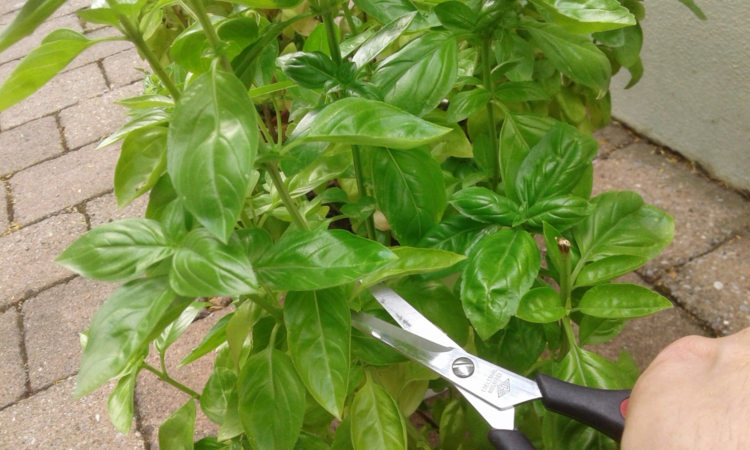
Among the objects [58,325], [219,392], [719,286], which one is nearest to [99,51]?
[58,325]

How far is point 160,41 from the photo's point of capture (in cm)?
107

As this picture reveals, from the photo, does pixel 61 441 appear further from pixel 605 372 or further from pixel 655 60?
pixel 655 60

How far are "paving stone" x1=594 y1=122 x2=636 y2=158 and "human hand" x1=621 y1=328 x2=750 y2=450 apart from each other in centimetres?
117

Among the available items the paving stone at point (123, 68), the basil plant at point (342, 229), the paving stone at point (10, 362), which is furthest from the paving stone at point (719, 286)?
the paving stone at point (123, 68)

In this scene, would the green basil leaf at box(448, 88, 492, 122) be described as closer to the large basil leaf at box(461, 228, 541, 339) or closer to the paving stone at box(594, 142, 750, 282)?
the large basil leaf at box(461, 228, 541, 339)

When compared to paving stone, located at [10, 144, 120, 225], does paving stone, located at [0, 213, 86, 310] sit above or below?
below

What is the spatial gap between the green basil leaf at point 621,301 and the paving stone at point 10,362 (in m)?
1.19

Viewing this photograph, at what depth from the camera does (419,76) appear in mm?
509

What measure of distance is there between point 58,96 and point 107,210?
31.0 inches

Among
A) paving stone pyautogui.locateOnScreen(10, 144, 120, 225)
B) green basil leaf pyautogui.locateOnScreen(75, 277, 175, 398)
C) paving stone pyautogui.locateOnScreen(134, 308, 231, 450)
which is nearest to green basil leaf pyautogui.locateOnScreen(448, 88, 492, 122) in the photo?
green basil leaf pyautogui.locateOnScreen(75, 277, 175, 398)

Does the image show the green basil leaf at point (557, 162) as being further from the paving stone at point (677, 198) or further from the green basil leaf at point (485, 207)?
the paving stone at point (677, 198)

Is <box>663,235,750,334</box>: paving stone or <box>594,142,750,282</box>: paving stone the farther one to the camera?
<box>594,142,750,282</box>: paving stone

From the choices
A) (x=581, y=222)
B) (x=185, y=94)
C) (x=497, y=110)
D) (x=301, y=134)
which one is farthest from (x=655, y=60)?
(x=185, y=94)

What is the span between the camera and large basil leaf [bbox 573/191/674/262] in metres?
0.55
